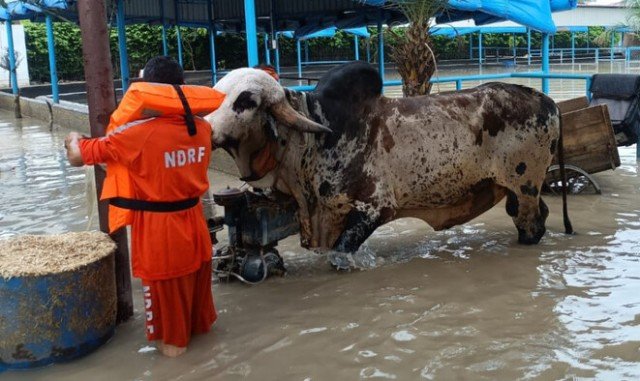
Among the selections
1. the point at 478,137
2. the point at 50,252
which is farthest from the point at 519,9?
the point at 50,252

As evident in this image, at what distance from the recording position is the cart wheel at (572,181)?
708 centimetres

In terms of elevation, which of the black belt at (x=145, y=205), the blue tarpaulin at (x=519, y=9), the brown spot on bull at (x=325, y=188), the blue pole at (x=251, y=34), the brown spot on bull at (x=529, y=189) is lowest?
the brown spot on bull at (x=529, y=189)

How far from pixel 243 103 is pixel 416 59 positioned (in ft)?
13.0

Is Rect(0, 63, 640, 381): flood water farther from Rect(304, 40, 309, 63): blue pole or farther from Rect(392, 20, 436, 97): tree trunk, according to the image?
Rect(304, 40, 309, 63): blue pole

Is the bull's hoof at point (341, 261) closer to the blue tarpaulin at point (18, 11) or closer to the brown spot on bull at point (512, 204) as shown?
the brown spot on bull at point (512, 204)

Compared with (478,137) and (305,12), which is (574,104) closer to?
(478,137)

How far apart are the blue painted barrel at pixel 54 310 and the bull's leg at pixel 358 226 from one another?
1.73 meters

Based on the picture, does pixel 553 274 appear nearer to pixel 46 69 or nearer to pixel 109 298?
pixel 109 298

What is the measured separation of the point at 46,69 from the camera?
28750mm

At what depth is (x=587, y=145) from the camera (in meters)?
7.11

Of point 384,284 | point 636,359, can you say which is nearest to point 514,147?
point 384,284

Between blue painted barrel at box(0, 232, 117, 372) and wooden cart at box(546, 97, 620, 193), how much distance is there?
5.00 meters

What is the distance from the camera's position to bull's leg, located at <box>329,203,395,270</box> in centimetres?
483

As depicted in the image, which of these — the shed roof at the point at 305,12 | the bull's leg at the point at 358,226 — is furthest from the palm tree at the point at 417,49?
the bull's leg at the point at 358,226
